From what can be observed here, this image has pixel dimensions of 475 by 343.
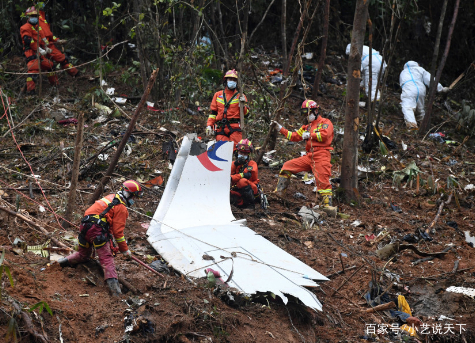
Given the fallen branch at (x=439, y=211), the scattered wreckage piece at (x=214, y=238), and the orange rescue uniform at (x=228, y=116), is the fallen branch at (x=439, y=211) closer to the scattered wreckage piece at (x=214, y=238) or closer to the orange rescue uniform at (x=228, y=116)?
the scattered wreckage piece at (x=214, y=238)

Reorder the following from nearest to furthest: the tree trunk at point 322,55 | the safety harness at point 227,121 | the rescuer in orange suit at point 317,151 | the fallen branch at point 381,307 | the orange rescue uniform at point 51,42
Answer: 1. the fallen branch at point 381,307
2. the rescuer in orange suit at point 317,151
3. the safety harness at point 227,121
4. the orange rescue uniform at point 51,42
5. the tree trunk at point 322,55

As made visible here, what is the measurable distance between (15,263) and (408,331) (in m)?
3.58

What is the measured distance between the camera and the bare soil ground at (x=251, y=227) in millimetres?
3635

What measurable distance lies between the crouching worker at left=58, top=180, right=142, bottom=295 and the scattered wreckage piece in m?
0.70

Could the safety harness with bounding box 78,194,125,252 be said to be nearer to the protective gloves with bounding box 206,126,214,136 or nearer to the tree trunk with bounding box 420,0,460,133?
the protective gloves with bounding box 206,126,214,136

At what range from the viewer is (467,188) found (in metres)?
7.93

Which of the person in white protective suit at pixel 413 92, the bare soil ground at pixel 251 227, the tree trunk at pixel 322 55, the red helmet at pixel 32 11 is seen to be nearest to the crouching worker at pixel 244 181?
the bare soil ground at pixel 251 227

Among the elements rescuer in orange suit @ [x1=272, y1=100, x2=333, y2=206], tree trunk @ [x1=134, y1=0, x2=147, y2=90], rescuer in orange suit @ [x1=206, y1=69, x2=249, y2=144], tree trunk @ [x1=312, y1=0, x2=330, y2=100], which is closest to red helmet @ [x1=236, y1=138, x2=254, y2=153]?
rescuer in orange suit @ [x1=272, y1=100, x2=333, y2=206]

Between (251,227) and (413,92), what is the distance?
21.6 feet

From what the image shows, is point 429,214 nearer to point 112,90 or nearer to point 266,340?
point 266,340

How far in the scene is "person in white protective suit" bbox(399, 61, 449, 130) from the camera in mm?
10648

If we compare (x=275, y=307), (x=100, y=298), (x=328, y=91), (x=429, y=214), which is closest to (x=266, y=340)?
(x=275, y=307)

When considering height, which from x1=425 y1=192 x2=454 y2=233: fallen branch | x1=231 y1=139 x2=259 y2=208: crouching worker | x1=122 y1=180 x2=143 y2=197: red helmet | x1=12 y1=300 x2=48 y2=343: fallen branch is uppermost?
x1=122 y1=180 x2=143 y2=197: red helmet

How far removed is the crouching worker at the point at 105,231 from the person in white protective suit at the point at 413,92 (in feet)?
26.5
